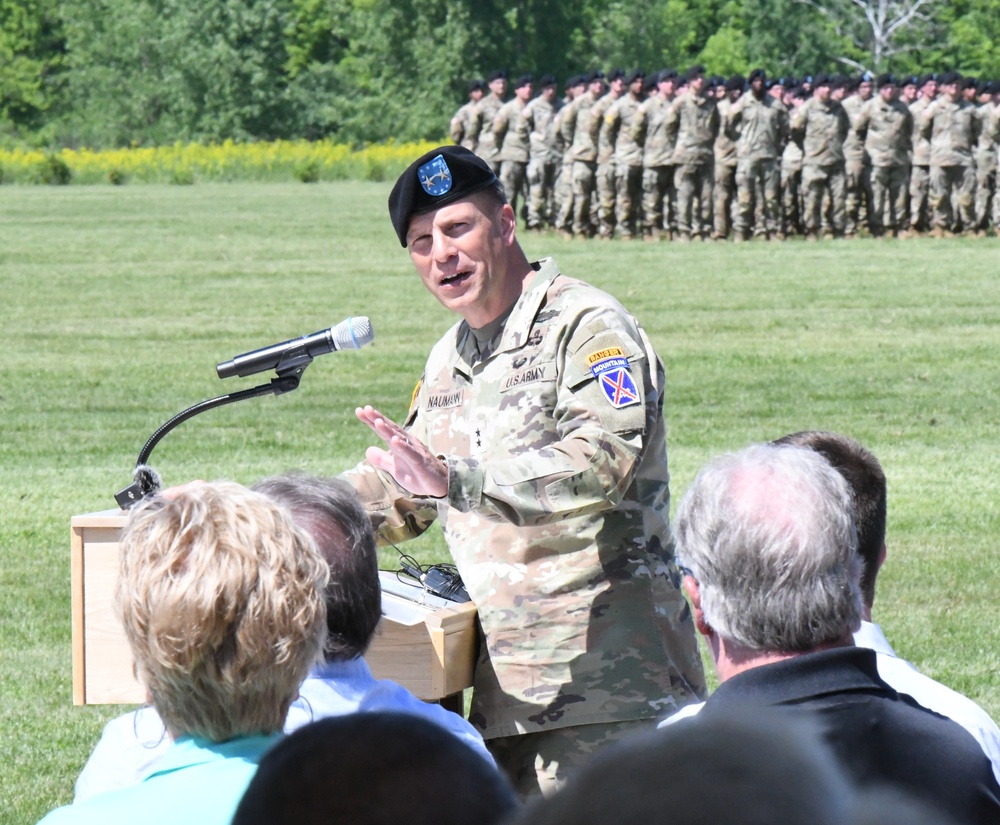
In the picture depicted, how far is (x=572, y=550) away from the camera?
3342 mm

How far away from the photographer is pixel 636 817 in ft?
3.33

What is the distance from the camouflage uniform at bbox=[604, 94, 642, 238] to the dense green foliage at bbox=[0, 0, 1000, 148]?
3731 cm

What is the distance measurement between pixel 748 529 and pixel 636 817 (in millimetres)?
1464

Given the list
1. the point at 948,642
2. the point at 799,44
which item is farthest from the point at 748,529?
the point at 799,44

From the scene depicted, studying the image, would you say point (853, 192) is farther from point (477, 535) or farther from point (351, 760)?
point (351, 760)

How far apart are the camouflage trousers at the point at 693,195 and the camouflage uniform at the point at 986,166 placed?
4300 millimetres

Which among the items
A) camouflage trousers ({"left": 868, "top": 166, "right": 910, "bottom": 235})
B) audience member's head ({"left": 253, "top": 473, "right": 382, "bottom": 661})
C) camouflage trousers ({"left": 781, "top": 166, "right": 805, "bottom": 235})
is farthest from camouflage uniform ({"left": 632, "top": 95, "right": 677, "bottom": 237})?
audience member's head ({"left": 253, "top": 473, "right": 382, "bottom": 661})

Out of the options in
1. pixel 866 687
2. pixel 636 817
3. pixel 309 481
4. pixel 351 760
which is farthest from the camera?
pixel 309 481

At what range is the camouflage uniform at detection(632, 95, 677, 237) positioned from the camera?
2547cm

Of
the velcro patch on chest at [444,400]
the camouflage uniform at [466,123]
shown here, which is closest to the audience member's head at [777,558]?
the velcro patch on chest at [444,400]

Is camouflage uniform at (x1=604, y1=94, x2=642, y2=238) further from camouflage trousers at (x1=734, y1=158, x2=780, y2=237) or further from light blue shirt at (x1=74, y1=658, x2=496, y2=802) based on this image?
light blue shirt at (x1=74, y1=658, x2=496, y2=802)

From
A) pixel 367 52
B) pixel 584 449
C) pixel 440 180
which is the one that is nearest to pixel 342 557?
pixel 584 449

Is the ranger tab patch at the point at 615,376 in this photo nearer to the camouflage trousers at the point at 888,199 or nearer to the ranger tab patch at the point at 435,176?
the ranger tab patch at the point at 435,176

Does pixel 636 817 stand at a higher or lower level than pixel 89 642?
higher
